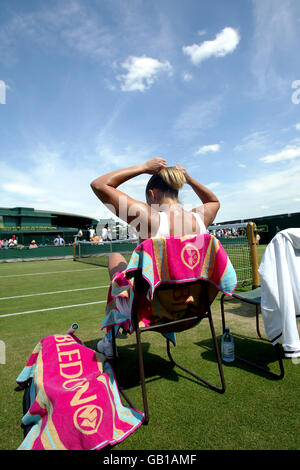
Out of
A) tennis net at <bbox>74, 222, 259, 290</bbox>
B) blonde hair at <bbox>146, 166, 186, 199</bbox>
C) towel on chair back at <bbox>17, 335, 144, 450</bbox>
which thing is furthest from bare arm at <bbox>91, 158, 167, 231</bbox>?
tennis net at <bbox>74, 222, 259, 290</bbox>

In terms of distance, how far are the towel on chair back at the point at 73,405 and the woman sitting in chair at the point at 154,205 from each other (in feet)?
2.71

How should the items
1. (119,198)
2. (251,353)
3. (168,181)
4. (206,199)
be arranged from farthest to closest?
(251,353), (206,199), (168,181), (119,198)

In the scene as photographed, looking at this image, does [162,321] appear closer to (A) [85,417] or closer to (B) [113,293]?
(B) [113,293]

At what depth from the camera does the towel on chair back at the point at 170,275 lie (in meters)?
1.88

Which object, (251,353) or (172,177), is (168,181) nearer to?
(172,177)

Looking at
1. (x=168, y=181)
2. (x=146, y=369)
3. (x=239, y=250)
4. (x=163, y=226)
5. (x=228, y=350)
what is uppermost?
(x=168, y=181)

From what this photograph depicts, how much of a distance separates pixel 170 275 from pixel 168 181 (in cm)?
89

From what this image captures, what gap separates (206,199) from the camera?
2783 mm

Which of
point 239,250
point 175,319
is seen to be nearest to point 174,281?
point 175,319

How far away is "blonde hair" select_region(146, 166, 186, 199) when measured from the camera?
7.86 feet

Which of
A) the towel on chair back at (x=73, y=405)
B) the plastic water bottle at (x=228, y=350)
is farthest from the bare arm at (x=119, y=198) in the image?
the plastic water bottle at (x=228, y=350)
